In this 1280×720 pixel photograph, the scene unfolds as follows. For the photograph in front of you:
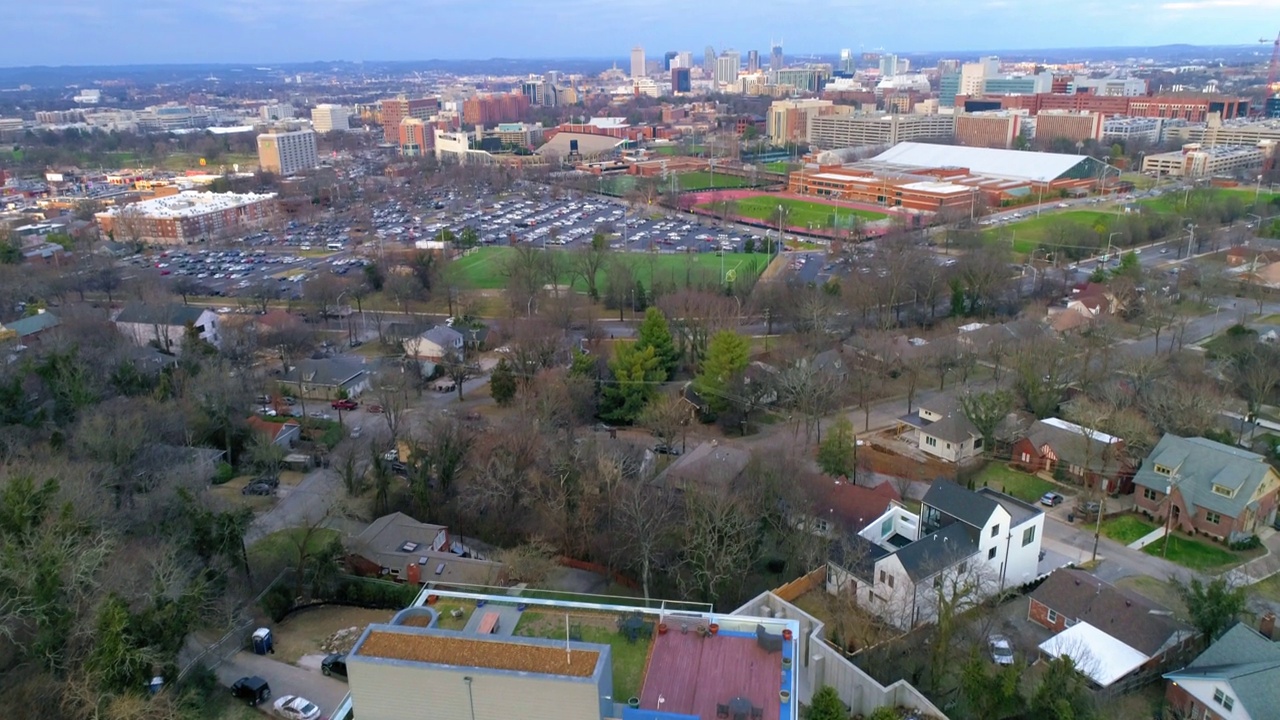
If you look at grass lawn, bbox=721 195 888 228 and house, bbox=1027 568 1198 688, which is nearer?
house, bbox=1027 568 1198 688

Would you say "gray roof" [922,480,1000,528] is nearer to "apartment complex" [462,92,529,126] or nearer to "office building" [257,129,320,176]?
"office building" [257,129,320,176]

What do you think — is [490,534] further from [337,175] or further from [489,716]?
[337,175]

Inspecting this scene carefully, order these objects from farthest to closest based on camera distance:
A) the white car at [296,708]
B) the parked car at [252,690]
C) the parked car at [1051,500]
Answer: the parked car at [1051,500] → the parked car at [252,690] → the white car at [296,708]

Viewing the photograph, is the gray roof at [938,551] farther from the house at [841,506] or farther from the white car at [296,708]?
the white car at [296,708]

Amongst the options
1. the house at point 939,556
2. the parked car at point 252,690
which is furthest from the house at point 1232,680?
the parked car at point 252,690

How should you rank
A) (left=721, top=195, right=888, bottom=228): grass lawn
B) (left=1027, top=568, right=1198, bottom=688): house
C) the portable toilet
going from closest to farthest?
(left=1027, top=568, right=1198, bottom=688): house, the portable toilet, (left=721, top=195, right=888, bottom=228): grass lawn

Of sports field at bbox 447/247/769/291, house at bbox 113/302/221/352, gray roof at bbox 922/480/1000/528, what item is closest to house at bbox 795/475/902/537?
gray roof at bbox 922/480/1000/528

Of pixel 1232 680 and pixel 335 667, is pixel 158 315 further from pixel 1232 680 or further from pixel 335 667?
pixel 1232 680
